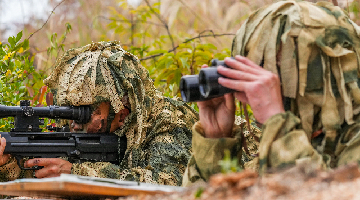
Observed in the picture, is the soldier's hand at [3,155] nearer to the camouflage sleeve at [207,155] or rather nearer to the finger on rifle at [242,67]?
the camouflage sleeve at [207,155]

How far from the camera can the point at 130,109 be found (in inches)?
100

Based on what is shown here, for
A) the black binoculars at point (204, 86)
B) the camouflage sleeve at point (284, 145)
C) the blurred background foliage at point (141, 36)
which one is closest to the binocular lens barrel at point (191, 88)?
the black binoculars at point (204, 86)

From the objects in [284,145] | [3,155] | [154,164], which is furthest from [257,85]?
[3,155]

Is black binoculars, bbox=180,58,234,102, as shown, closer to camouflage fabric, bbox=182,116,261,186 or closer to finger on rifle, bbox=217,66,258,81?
finger on rifle, bbox=217,66,258,81

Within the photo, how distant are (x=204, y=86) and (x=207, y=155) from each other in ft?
0.82

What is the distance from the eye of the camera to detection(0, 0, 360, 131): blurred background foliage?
3.10 m

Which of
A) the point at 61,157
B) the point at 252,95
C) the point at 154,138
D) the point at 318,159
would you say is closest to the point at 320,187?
the point at 318,159

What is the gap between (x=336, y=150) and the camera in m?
1.37

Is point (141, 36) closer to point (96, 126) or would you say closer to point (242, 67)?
point (96, 126)

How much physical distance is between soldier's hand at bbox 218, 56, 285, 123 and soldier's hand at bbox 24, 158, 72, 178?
4.35 ft

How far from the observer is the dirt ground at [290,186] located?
2.70ft

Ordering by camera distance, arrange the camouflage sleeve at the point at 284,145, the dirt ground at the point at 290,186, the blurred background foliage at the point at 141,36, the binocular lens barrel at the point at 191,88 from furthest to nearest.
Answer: the blurred background foliage at the point at 141,36
the binocular lens barrel at the point at 191,88
the camouflage sleeve at the point at 284,145
the dirt ground at the point at 290,186

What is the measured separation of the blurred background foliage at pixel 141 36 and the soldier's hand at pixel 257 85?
1731mm

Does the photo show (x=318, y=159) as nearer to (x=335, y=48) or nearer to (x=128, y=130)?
(x=335, y=48)
